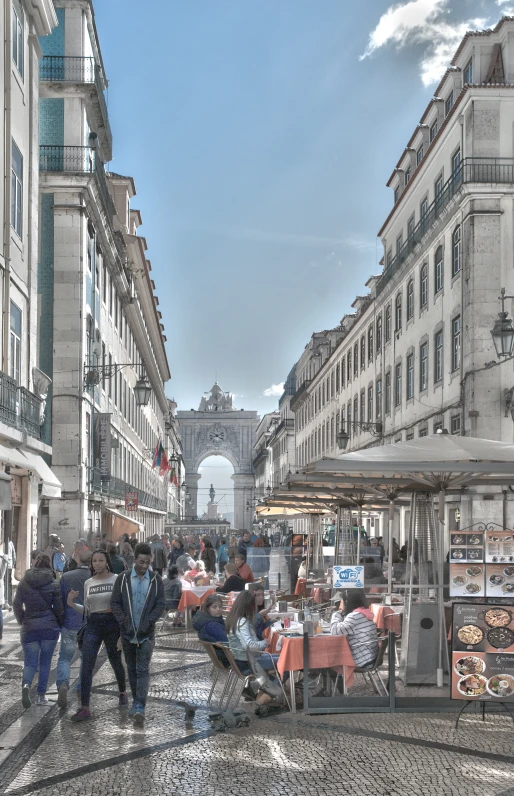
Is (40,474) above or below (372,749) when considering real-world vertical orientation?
above

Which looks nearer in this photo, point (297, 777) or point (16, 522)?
point (297, 777)

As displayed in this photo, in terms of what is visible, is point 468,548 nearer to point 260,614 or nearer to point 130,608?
point 260,614

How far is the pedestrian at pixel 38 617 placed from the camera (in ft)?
32.3

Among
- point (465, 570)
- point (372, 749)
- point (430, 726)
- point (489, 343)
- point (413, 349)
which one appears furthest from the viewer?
point (413, 349)

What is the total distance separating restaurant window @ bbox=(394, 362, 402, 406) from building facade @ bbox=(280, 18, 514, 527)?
47 mm

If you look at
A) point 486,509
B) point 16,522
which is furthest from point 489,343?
point 16,522

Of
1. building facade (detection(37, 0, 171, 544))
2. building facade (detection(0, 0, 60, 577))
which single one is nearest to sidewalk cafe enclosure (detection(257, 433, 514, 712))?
building facade (detection(0, 0, 60, 577))

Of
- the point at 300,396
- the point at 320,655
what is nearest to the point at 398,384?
the point at 320,655

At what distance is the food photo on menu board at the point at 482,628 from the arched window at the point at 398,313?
27.2m

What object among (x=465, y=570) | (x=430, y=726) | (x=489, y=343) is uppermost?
(x=489, y=343)

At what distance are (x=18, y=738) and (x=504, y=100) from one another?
22232 mm

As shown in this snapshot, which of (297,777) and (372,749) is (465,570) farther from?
(297,777)

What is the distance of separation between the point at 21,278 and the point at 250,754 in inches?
567

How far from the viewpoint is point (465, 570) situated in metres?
10.2
